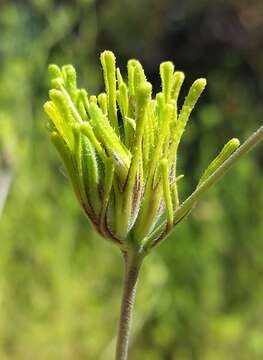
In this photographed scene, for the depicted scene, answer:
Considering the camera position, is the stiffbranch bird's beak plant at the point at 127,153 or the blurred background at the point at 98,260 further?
the blurred background at the point at 98,260

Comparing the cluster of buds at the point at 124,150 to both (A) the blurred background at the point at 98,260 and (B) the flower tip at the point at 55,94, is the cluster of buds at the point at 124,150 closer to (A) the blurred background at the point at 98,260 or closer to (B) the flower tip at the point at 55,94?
(B) the flower tip at the point at 55,94

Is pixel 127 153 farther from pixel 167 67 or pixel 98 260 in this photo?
pixel 98 260

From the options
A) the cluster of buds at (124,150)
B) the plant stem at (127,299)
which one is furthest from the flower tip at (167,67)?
the plant stem at (127,299)

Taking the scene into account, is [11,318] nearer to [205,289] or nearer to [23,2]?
[205,289]

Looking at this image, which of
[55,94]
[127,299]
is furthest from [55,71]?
[127,299]

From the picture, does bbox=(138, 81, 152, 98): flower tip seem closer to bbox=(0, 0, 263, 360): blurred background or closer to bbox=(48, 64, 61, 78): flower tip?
bbox=(48, 64, 61, 78): flower tip

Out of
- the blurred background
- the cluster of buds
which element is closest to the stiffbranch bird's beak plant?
the cluster of buds

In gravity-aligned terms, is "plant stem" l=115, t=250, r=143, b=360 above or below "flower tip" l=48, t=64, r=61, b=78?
below

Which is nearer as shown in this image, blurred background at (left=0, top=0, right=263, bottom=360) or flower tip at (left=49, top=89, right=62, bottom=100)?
flower tip at (left=49, top=89, right=62, bottom=100)
